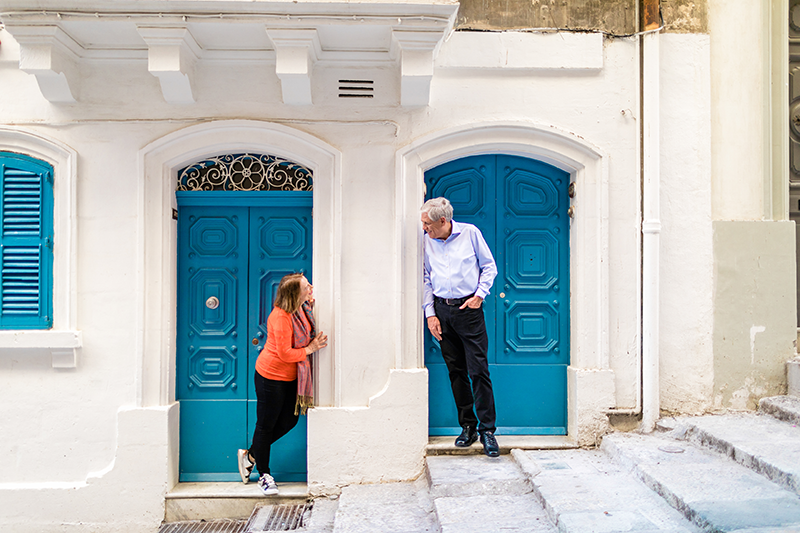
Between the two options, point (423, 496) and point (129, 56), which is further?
point (129, 56)

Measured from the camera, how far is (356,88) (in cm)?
476

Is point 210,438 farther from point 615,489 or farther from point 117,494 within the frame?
point 615,489

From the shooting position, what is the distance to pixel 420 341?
4.77 m

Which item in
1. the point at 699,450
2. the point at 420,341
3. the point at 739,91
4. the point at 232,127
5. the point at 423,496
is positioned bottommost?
the point at 423,496

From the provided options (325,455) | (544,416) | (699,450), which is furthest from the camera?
(544,416)

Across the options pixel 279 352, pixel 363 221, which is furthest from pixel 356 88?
pixel 279 352

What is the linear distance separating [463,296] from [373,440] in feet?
4.49

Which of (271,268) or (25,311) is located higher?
(271,268)

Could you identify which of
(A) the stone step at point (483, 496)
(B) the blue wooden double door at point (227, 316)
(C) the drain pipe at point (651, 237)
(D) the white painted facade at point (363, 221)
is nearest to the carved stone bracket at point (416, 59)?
(D) the white painted facade at point (363, 221)

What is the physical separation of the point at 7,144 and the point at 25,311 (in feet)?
4.44

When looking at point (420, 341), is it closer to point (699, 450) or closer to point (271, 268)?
point (271, 268)

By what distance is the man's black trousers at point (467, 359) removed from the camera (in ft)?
14.7

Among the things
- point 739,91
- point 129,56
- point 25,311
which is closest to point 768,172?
point 739,91

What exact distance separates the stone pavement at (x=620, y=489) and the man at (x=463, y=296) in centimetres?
46
